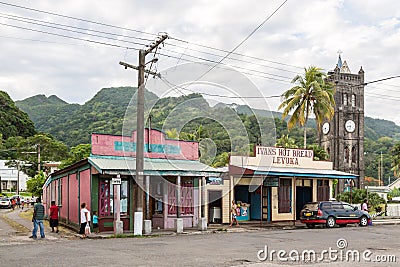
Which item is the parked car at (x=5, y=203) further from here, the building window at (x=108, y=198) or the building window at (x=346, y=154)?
the building window at (x=346, y=154)

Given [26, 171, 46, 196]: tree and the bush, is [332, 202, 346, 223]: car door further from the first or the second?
[26, 171, 46, 196]: tree

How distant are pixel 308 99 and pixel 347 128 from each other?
1796 inches

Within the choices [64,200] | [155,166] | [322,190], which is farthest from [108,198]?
[322,190]

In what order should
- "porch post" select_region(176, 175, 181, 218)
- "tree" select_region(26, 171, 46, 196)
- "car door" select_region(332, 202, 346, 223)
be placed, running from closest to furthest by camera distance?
1. "porch post" select_region(176, 175, 181, 218)
2. "car door" select_region(332, 202, 346, 223)
3. "tree" select_region(26, 171, 46, 196)

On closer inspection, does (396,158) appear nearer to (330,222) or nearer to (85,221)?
(330,222)

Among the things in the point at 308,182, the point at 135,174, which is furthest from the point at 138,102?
the point at 308,182

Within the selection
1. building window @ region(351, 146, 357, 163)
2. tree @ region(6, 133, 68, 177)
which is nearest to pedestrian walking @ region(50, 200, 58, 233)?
tree @ region(6, 133, 68, 177)

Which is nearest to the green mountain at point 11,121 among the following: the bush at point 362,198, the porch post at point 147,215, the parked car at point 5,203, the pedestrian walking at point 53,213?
the parked car at point 5,203

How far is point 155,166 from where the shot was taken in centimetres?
2264

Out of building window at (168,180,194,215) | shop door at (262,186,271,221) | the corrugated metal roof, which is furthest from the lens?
shop door at (262,186,271,221)

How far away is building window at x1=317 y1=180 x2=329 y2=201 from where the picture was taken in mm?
31625

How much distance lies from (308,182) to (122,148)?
13191 millimetres

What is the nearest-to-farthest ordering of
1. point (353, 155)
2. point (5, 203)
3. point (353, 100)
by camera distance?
point (5, 203)
point (353, 100)
point (353, 155)

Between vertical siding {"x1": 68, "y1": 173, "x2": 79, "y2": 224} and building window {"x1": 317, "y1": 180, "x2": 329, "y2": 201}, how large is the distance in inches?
578
